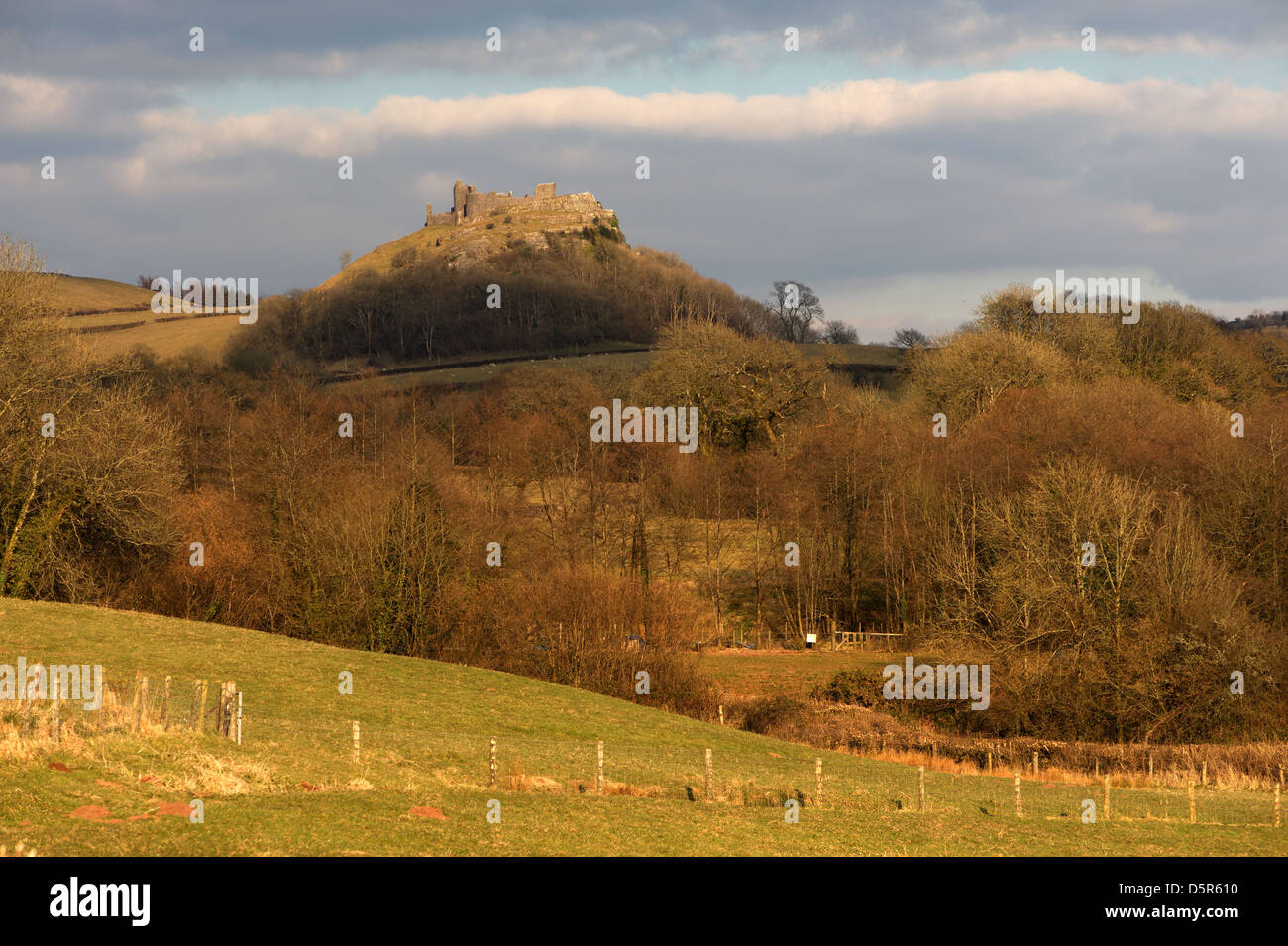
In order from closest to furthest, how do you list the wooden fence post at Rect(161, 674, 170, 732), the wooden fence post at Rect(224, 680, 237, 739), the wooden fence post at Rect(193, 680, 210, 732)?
the wooden fence post at Rect(161, 674, 170, 732) → the wooden fence post at Rect(193, 680, 210, 732) → the wooden fence post at Rect(224, 680, 237, 739)

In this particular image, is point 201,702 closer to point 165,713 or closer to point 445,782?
point 165,713

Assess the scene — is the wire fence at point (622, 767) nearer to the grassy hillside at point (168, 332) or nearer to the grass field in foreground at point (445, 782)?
the grass field in foreground at point (445, 782)

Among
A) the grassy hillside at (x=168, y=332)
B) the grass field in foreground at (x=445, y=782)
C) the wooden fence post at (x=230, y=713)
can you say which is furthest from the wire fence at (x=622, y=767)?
the grassy hillside at (x=168, y=332)

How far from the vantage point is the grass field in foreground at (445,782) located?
58.1ft

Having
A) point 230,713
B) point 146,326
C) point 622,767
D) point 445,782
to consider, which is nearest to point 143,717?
point 230,713

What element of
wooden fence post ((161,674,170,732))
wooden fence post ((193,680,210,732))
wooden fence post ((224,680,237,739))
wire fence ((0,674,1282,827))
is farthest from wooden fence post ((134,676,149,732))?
wooden fence post ((224,680,237,739))

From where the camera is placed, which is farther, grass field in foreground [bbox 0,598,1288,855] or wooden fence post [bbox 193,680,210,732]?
wooden fence post [bbox 193,680,210,732]

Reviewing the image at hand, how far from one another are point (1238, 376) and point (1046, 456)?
159 feet

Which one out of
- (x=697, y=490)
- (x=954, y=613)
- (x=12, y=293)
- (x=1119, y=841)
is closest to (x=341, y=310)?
(x=697, y=490)

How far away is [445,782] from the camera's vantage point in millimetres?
24703

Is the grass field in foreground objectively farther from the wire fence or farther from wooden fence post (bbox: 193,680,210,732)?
wooden fence post (bbox: 193,680,210,732)

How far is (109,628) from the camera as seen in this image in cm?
4238

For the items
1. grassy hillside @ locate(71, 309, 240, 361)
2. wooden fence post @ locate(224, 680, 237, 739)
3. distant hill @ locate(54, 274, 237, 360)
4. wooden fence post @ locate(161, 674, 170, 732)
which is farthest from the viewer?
distant hill @ locate(54, 274, 237, 360)

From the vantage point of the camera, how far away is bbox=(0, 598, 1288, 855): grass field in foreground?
1770 cm
